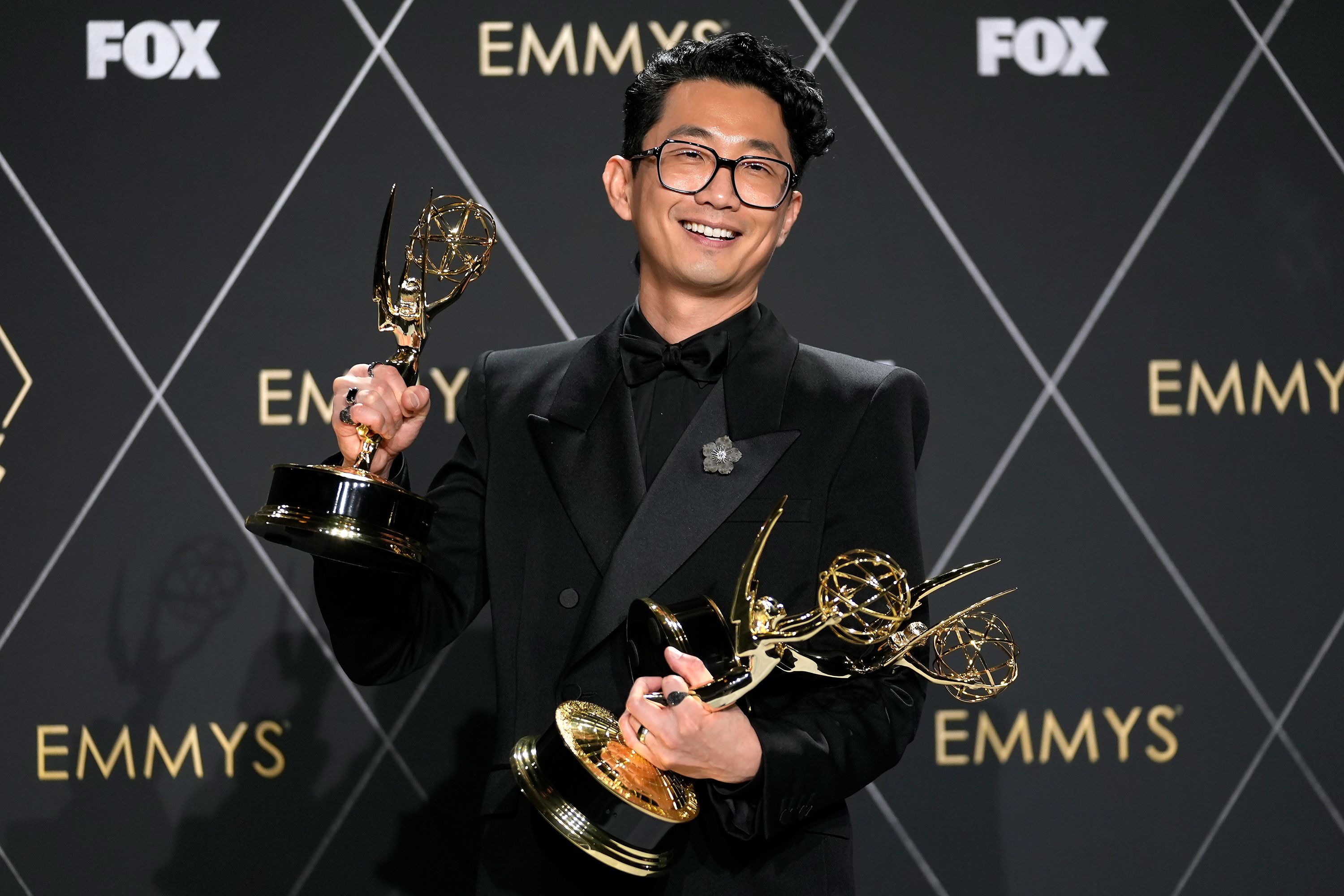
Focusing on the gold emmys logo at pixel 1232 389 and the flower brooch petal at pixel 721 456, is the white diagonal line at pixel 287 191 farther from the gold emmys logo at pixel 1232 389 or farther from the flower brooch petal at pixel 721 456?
the gold emmys logo at pixel 1232 389

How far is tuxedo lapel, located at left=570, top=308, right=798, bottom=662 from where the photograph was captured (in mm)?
1409

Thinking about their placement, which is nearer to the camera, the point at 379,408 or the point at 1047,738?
the point at 379,408

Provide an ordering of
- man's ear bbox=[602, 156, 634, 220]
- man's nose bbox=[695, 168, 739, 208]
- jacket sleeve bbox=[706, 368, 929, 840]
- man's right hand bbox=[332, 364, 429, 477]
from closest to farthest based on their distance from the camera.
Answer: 1. jacket sleeve bbox=[706, 368, 929, 840]
2. man's right hand bbox=[332, 364, 429, 477]
3. man's nose bbox=[695, 168, 739, 208]
4. man's ear bbox=[602, 156, 634, 220]

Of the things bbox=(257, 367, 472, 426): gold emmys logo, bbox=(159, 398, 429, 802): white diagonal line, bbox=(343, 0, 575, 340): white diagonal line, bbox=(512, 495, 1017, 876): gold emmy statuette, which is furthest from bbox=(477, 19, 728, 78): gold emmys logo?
bbox=(512, 495, 1017, 876): gold emmy statuette

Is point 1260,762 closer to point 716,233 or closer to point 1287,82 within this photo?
point 1287,82

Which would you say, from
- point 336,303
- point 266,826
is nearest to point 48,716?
point 266,826

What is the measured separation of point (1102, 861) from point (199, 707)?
1.72 metres

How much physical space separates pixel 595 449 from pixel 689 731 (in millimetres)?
445

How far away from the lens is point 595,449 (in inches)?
59.3

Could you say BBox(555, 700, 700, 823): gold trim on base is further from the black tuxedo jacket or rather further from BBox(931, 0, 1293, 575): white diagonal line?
BBox(931, 0, 1293, 575): white diagonal line

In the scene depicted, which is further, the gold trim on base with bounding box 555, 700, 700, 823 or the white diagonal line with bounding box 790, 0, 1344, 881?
the white diagonal line with bounding box 790, 0, 1344, 881

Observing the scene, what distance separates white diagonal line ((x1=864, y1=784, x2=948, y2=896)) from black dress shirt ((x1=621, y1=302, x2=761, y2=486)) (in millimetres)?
1223

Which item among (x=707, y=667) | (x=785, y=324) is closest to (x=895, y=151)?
(x=785, y=324)

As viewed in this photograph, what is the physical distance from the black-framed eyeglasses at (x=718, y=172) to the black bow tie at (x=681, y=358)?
0.16 meters
